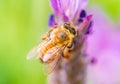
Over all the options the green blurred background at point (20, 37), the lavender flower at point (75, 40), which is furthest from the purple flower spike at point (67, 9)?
the green blurred background at point (20, 37)

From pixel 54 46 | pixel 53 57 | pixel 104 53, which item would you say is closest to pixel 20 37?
pixel 104 53

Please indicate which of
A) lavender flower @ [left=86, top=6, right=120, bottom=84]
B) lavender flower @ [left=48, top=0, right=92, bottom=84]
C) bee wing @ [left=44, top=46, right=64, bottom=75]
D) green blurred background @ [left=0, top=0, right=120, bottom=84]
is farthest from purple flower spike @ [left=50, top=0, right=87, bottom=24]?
green blurred background @ [left=0, top=0, right=120, bottom=84]

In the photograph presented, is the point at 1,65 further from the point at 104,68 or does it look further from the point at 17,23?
the point at 104,68

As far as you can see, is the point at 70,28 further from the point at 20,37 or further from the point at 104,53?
the point at 20,37

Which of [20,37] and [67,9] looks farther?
[20,37]

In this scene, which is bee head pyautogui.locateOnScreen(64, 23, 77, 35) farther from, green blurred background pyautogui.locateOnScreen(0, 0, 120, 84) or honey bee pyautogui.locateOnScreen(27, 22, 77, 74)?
green blurred background pyautogui.locateOnScreen(0, 0, 120, 84)
